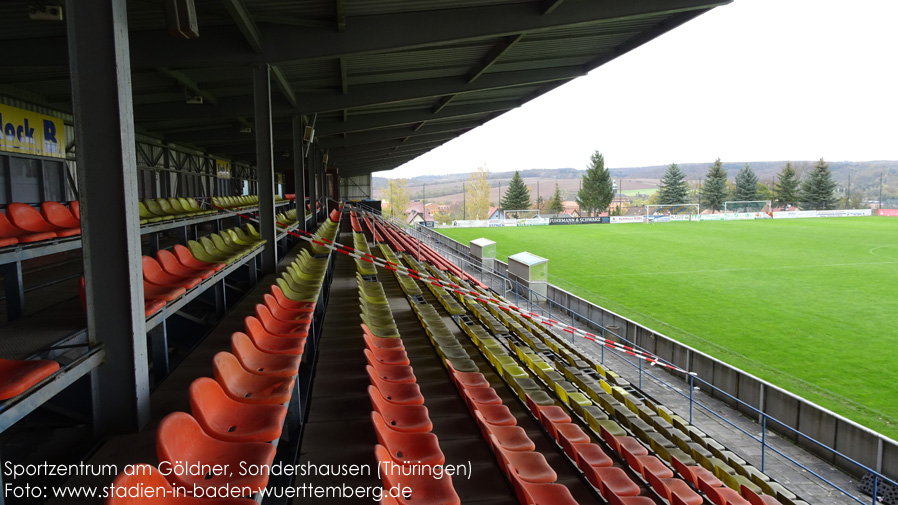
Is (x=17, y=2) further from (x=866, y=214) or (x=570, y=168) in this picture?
(x=570, y=168)

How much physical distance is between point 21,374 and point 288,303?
10.1 feet

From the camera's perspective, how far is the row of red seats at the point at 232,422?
2068 millimetres

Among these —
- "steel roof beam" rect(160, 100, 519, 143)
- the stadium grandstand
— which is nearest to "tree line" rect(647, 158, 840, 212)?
"steel roof beam" rect(160, 100, 519, 143)

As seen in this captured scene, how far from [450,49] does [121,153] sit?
24.3 feet

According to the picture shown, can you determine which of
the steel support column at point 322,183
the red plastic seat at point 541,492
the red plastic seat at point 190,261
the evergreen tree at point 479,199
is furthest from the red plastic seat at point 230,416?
the evergreen tree at point 479,199

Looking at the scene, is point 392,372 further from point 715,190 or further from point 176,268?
point 715,190

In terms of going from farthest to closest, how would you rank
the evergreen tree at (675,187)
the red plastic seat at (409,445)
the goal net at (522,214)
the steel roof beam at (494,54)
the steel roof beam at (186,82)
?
the evergreen tree at (675,187) → the goal net at (522,214) → the steel roof beam at (186,82) → the steel roof beam at (494,54) → the red plastic seat at (409,445)

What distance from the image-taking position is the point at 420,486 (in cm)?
291

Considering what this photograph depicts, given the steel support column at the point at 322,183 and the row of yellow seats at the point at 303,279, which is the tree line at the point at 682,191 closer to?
the steel support column at the point at 322,183

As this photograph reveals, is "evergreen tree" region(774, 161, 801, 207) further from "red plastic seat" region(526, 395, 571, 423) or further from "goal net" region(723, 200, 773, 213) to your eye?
"red plastic seat" region(526, 395, 571, 423)

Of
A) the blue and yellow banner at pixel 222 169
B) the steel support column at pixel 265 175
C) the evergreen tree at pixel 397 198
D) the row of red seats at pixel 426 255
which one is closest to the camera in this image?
the steel support column at pixel 265 175

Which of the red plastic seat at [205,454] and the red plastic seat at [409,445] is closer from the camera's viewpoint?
the red plastic seat at [205,454]

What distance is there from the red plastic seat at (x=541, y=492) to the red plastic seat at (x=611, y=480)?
674 millimetres

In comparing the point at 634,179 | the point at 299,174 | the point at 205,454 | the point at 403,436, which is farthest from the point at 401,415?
the point at 634,179
